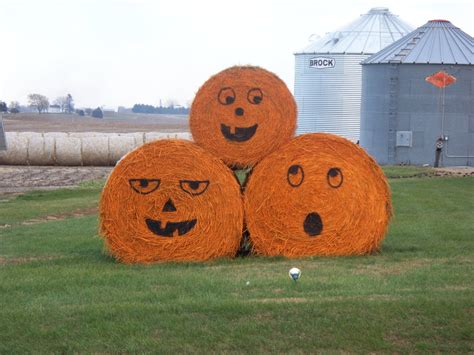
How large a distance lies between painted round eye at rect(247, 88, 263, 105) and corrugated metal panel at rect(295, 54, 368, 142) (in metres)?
25.9

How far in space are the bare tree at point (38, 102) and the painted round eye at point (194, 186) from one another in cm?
12420

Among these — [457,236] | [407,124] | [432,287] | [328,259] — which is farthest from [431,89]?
[432,287]

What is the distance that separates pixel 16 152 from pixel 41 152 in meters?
0.92

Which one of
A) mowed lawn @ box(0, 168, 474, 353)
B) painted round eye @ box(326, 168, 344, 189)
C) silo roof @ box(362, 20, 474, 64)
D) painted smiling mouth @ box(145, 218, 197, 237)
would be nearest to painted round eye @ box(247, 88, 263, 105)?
painted round eye @ box(326, 168, 344, 189)

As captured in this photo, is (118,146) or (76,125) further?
(76,125)

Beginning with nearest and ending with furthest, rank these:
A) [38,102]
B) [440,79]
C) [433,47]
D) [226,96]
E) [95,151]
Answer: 1. [226,96]
2. [440,79]
3. [433,47]
4. [95,151]
5. [38,102]

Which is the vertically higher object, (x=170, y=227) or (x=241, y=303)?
(x=170, y=227)

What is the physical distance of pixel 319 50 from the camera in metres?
38.3

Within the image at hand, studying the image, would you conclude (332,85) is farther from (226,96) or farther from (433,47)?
(226,96)

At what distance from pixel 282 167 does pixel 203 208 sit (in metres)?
1.04

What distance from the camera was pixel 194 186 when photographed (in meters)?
11.3

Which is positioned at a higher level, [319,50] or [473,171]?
[319,50]

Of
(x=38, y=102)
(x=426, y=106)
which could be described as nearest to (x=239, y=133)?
(x=426, y=106)

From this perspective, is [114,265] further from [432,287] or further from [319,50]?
[319,50]
